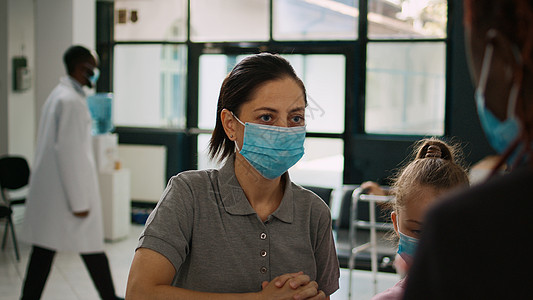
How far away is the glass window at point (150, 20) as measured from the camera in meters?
6.86

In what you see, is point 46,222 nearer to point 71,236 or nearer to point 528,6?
point 71,236

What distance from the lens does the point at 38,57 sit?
616 cm

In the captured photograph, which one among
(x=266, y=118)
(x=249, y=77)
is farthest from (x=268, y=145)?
(x=249, y=77)

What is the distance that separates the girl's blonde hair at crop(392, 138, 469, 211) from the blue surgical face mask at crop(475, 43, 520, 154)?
951mm

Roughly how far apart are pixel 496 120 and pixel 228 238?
3.01 ft

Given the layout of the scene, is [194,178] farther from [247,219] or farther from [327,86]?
[327,86]

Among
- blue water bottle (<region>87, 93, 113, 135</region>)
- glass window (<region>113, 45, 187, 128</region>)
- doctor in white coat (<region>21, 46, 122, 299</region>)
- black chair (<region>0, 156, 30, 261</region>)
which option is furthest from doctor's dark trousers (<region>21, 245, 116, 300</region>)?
glass window (<region>113, 45, 187, 128</region>)

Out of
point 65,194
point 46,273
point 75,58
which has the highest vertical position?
point 75,58

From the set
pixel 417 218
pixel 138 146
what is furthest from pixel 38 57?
pixel 417 218

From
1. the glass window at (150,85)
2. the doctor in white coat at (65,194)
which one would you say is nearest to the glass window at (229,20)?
the glass window at (150,85)

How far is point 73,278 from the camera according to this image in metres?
4.61

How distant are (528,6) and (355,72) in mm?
5725

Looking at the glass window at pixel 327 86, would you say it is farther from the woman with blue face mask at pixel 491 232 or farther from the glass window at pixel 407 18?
the woman with blue face mask at pixel 491 232

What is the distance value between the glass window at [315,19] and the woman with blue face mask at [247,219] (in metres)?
4.78
